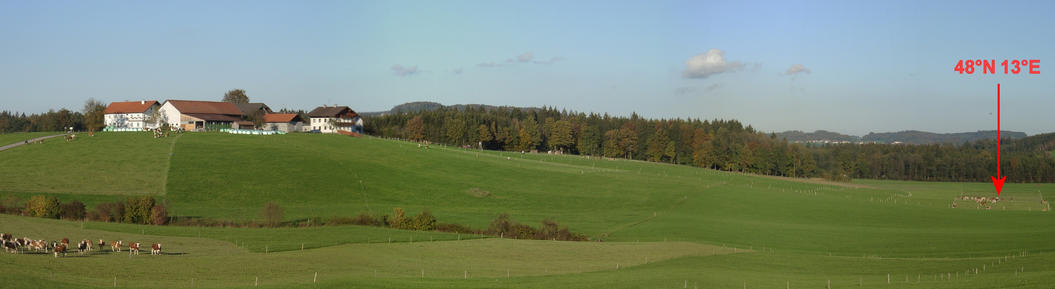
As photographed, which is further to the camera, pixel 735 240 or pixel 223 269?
Answer: pixel 735 240

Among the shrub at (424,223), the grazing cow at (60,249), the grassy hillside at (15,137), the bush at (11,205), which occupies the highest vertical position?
the grassy hillside at (15,137)

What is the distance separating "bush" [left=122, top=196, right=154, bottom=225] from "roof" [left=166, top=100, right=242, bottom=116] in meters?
84.9

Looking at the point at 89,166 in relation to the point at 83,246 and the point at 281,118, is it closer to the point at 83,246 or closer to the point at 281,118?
the point at 83,246

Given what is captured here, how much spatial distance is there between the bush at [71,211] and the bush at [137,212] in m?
3.77

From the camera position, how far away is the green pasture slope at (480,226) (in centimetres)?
3862

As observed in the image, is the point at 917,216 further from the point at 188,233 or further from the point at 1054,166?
the point at 1054,166

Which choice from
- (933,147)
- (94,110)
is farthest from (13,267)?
(933,147)

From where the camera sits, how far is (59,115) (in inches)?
6334

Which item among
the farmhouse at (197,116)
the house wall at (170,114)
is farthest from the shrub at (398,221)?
the house wall at (170,114)

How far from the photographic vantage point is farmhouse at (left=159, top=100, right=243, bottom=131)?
138 m

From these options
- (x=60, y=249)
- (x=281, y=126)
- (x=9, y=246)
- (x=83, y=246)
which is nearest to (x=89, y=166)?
(x=83, y=246)

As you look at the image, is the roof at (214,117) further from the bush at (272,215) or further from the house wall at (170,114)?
the bush at (272,215)

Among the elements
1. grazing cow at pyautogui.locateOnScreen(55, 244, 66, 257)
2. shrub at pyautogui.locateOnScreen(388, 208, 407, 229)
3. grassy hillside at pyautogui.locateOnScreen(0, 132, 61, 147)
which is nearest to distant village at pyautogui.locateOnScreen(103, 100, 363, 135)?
grassy hillside at pyautogui.locateOnScreen(0, 132, 61, 147)

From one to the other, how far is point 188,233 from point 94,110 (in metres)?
121
